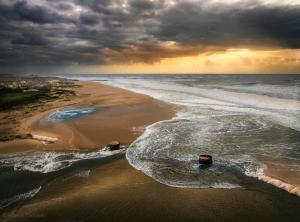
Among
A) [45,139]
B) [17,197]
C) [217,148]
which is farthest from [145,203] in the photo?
[45,139]

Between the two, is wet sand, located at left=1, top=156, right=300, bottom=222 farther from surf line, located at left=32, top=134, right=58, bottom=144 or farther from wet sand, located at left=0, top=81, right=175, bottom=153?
surf line, located at left=32, top=134, right=58, bottom=144

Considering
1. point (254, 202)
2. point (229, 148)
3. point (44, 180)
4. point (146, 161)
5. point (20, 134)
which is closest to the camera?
point (254, 202)

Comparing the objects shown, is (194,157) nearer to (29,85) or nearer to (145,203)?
(145,203)

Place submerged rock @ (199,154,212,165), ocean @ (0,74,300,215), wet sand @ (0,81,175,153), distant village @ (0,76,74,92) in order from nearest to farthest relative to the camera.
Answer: ocean @ (0,74,300,215), submerged rock @ (199,154,212,165), wet sand @ (0,81,175,153), distant village @ (0,76,74,92)

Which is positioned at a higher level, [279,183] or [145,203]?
[279,183]

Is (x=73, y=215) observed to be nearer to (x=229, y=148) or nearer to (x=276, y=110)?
(x=229, y=148)

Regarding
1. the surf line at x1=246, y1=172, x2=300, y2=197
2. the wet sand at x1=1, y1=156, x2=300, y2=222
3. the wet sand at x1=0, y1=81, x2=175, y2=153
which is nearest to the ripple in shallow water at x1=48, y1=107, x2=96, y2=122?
the wet sand at x1=0, y1=81, x2=175, y2=153

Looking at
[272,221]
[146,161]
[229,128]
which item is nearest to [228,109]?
[229,128]

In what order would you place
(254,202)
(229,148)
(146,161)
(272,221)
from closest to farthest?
(272,221) < (254,202) < (146,161) < (229,148)

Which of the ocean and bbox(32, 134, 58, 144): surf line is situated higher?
the ocean
